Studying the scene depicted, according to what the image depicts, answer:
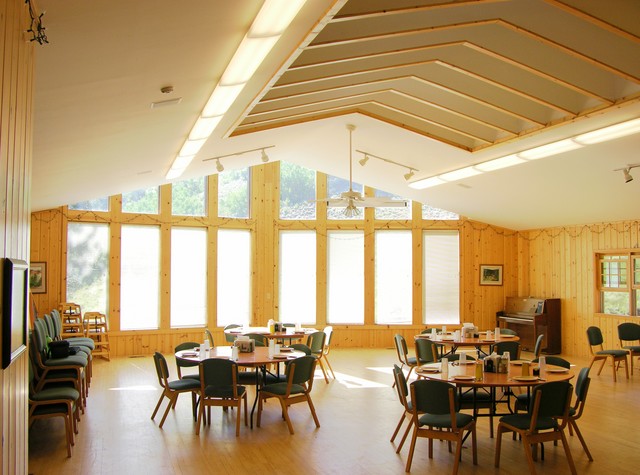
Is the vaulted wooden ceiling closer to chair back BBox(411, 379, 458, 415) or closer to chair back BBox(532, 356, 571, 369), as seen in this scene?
chair back BBox(532, 356, 571, 369)

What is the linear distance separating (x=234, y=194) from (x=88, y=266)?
369cm

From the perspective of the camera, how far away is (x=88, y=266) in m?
12.6

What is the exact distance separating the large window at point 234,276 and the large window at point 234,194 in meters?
0.45

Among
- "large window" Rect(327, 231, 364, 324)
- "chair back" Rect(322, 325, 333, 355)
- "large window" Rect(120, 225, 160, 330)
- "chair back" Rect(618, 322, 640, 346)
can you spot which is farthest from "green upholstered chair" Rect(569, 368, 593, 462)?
"large window" Rect(120, 225, 160, 330)

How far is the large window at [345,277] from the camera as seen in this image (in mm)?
14422

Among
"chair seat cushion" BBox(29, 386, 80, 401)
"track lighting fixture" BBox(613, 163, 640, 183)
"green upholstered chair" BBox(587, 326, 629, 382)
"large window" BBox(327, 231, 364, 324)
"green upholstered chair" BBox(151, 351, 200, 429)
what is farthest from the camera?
"large window" BBox(327, 231, 364, 324)

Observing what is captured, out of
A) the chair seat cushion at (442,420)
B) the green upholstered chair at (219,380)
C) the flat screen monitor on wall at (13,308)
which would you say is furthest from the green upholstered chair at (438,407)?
the flat screen monitor on wall at (13,308)

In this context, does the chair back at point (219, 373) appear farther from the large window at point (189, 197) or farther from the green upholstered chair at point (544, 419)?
the large window at point (189, 197)

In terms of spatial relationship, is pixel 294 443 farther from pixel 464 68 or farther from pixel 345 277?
pixel 345 277

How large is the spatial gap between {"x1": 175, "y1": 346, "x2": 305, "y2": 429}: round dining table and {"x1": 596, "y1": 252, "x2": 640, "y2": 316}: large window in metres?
7.31

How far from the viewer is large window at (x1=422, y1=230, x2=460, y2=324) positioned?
572 inches

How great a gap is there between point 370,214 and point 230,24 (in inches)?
418

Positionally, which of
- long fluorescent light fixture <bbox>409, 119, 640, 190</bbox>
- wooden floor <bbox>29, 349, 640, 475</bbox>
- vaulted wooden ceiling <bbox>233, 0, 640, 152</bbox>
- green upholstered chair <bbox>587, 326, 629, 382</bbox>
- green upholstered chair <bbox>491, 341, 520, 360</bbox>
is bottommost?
wooden floor <bbox>29, 349, 640, 475</bbox>

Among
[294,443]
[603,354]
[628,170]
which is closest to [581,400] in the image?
[294,443]
